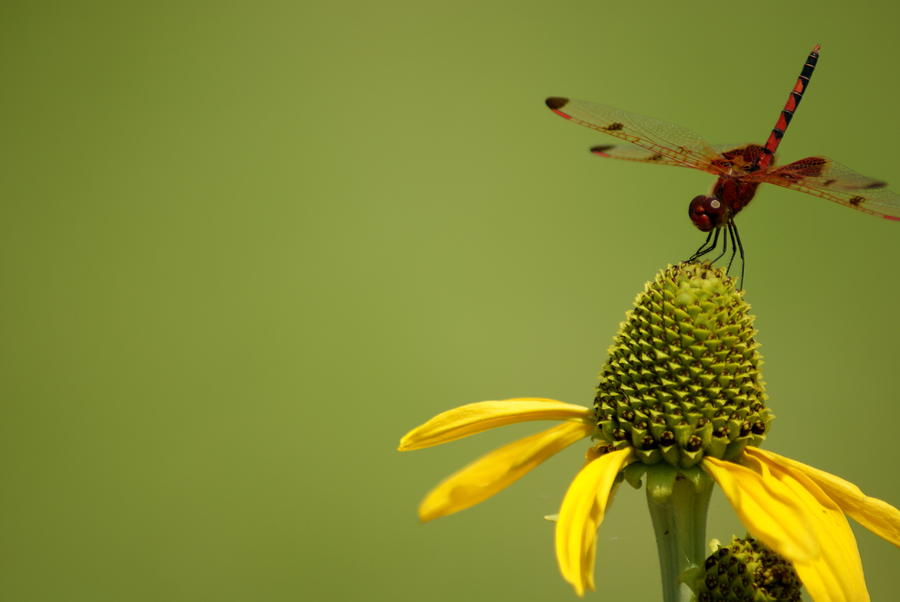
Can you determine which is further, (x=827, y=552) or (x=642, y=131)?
(x=642, y=131)

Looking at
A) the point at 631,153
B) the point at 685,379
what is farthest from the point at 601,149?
the point at 685,379

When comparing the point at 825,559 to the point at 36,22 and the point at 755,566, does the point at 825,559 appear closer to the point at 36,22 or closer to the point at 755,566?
the point at 755,566

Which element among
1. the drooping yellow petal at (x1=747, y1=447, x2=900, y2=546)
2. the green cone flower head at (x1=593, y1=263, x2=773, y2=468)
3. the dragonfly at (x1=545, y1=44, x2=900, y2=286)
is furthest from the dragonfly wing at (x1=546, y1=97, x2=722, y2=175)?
the drooping yellow petal at (x1=747, y1=447, x2=900, y2=546)

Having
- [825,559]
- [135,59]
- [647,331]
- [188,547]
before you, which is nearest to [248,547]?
[188,547]

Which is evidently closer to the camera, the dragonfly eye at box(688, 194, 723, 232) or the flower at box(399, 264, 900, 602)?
the flower at box(399, 264, 900, 602)

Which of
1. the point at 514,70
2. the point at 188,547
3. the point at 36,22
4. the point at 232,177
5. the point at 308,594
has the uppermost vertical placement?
the point at 36,22

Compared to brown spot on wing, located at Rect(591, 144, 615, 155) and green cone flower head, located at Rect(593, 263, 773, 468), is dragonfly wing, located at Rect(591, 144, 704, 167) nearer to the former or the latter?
brown spot on wing, located at Rect(591, 144, 615, 155)

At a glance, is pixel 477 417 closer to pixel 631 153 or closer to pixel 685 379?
pixel 685 379
